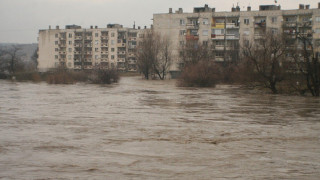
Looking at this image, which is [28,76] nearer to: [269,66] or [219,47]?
[219,47]

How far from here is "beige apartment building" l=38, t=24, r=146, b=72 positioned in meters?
124

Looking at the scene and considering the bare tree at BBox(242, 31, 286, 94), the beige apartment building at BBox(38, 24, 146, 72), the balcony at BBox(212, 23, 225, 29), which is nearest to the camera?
the bare tree at BBox(242, 31, 286, 94)

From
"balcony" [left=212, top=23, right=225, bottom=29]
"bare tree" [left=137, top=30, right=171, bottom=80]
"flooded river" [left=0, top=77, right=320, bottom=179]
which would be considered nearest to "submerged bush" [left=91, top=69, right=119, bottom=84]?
"bare tree" [left=137, top=30, right=171, bottom=80]

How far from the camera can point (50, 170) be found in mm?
10195

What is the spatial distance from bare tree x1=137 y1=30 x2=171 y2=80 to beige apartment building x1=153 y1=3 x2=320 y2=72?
2672 mm

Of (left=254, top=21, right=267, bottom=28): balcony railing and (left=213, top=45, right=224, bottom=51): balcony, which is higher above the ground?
(left=254, top=21, right=267, bottom=28): balcony railing

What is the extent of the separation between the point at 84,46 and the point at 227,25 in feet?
172

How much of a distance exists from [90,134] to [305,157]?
23.4 ft

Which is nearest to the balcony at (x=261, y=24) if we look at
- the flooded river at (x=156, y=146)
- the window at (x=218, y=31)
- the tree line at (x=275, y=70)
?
the window at (x=218, y=31)

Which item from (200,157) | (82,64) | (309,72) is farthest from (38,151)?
(82,64)

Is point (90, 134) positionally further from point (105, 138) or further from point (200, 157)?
point (200, 157)

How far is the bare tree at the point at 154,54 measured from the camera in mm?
83188

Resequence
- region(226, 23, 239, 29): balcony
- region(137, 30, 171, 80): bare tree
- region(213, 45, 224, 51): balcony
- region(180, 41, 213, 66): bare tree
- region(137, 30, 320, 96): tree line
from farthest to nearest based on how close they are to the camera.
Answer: region(213, 45, 224, 51): balcony
region(226, 23, 239, 29): balcony
region(137, 30, 171, 80): bare tree
region(180, 41, 213, 66): bare tree
region(137, 30, 320, 96): tree line

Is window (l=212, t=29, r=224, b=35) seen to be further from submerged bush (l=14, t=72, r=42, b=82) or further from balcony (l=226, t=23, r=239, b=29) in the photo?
submerged bush (l=14, t=72, r=42, b=82)
